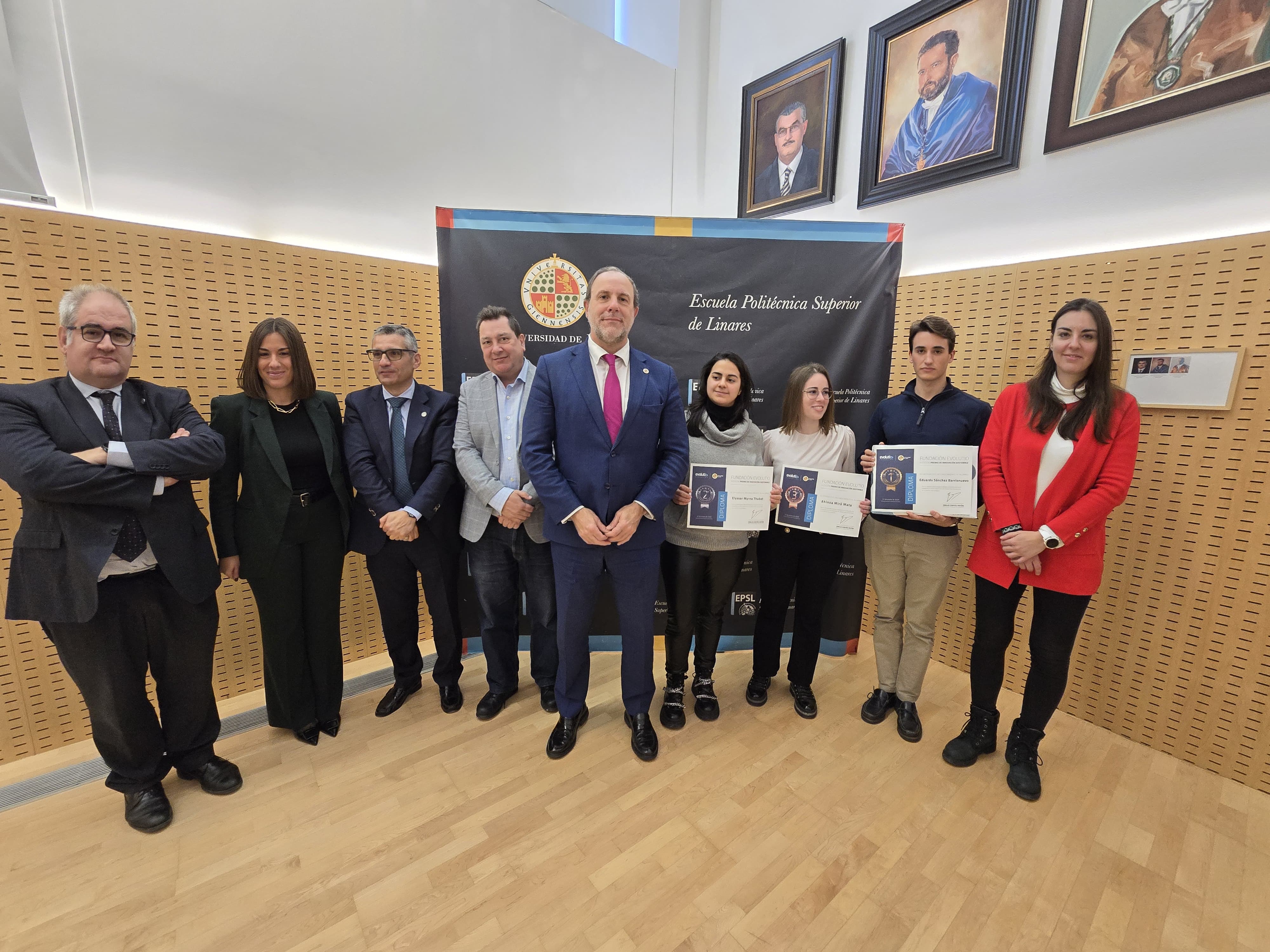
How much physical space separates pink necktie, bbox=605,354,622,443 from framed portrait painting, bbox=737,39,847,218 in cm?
285

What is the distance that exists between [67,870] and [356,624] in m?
1.66

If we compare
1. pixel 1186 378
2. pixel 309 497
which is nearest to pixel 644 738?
pixel 309 497

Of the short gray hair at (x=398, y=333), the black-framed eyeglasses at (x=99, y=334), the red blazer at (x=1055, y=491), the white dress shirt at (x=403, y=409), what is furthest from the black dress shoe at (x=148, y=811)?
the red blazer at (x=1055, y=491)

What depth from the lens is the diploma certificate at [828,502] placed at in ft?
8.58

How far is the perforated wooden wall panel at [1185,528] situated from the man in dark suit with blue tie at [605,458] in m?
2.35

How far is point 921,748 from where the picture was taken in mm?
2682

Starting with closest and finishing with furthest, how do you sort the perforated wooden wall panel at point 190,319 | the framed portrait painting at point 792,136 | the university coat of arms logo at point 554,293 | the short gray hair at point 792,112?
the perforated wooden wall panel at point 190,319 → the university coat of arms logo at point 554,293 → the framed portrait painting at point 792,136 → the short gray hair at point 792,112

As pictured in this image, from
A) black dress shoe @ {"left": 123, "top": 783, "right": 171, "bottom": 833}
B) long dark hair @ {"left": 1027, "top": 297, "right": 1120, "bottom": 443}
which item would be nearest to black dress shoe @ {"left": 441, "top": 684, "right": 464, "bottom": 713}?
black dress shoe @ {"left": 123, "top": 783, "right": 171, "bottom": 833}

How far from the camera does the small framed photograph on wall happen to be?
2.43 m

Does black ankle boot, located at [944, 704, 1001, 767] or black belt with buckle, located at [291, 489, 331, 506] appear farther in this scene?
black ankle boot, located at [944, 704, 1001, 767]

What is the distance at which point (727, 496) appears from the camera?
2.57 meters

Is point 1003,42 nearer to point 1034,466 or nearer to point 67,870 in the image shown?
point 1034,466

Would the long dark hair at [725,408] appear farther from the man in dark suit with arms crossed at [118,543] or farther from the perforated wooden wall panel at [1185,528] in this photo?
the man in dark suit with arms crossed at [118,543]

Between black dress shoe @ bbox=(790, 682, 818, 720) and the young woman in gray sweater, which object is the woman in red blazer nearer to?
black dress shoe @ bbox=(790, 682, 818, 720)
